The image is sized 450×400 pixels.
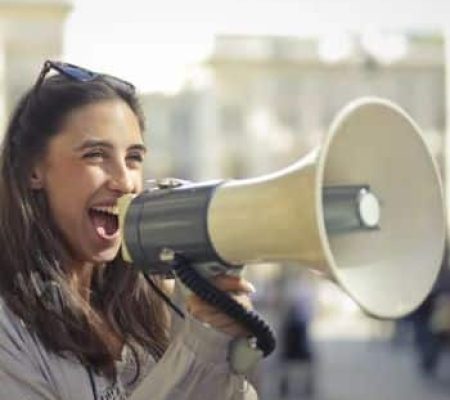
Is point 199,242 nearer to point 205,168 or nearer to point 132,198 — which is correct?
point 132,198

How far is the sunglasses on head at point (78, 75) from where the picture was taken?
1409 mm

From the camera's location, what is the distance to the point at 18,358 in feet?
4.12

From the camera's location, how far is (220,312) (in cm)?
115

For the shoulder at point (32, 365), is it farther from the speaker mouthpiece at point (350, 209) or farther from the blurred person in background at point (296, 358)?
the blurred person in background at point (296, 358)

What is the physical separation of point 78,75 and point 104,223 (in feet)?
0.60

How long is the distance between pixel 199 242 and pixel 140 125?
27cm

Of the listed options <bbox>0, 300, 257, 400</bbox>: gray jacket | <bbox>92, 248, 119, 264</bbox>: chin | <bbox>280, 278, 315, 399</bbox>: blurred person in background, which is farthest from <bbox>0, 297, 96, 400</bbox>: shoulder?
<bbox>280, 278, 315, 399</bbox>: blurred person in background

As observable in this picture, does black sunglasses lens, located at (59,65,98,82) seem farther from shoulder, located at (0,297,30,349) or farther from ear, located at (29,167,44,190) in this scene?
shoulder, located at (0,297,30,349)

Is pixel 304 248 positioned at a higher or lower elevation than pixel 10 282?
higher

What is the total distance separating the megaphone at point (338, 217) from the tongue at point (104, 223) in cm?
7

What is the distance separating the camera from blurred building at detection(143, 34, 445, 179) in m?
34.1

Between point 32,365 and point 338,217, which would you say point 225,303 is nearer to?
point 338,217

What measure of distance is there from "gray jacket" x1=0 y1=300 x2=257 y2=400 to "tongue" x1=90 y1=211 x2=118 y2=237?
0.11 meters

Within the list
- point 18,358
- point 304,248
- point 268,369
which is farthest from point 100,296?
point 268,369
